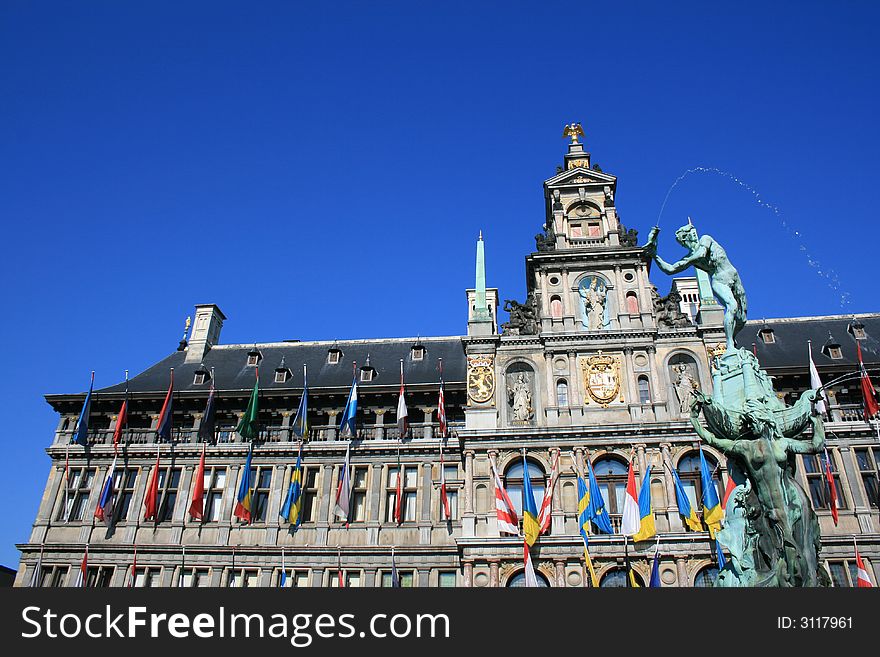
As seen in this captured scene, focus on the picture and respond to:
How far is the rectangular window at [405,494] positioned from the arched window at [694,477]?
34.3 feet

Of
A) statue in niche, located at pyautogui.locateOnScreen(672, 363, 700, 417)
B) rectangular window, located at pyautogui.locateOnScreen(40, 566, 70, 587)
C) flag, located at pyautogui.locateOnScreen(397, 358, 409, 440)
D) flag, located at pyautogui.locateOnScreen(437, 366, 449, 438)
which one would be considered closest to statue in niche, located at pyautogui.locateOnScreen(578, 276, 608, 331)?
statue in niche, located at pyautogui.locateOnScreen(672, 363, 700, 417)

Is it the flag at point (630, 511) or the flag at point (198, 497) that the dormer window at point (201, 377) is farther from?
the flag at point (630, 511)

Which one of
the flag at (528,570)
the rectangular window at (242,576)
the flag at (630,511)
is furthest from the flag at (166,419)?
the flag at (630,511)

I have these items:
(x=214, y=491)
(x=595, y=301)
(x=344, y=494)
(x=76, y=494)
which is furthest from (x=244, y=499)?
(x=595, y=301)

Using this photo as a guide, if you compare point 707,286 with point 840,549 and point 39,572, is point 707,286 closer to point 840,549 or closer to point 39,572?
point 840,549

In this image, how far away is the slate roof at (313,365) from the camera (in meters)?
32.7

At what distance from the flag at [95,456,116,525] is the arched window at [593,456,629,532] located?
19.5 m

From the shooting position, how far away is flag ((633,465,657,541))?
24.4 m

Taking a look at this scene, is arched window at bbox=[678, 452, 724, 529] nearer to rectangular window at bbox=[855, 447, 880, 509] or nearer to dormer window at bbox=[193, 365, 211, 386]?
rectangular window at bbox=[855, 447, 880, 509]

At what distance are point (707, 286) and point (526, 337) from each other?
26.3ft

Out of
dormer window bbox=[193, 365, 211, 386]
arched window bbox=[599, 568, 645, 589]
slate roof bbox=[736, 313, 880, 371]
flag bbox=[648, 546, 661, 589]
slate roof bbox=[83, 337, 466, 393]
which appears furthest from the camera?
dormer window bbox=[193, 365, 211, 386]

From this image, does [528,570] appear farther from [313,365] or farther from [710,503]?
[313,365]

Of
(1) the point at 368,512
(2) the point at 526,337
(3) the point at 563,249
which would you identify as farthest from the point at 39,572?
(3) the point at 563,249
